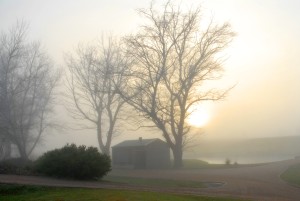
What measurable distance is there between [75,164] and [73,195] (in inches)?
367

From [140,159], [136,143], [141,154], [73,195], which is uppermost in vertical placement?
[136,143]

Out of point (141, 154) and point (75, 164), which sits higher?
point (141, 154)

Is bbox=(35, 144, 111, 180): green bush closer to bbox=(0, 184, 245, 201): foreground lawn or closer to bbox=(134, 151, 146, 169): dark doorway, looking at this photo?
bbox=(0, 184, 245, 201): foreground lawn

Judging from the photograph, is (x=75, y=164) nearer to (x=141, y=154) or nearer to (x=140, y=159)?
(x=140, y=159)

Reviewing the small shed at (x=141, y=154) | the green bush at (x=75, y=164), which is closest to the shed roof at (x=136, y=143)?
the small shed at (x=141, y=154)

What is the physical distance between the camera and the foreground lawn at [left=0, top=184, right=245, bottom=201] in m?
16.3

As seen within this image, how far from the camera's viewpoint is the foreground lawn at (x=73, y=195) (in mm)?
16328

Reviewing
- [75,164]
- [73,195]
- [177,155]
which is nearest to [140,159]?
[177,155]

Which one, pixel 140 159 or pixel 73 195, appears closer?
pixel 73 195

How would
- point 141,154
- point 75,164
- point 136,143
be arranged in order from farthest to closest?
1. point 136,143
2. point 141,154
3. point 75,164

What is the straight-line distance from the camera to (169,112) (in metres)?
47.9

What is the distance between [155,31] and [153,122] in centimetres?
1069

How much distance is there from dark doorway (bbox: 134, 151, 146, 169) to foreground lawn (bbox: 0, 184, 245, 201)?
32534 mm

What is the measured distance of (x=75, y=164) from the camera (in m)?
26.4
